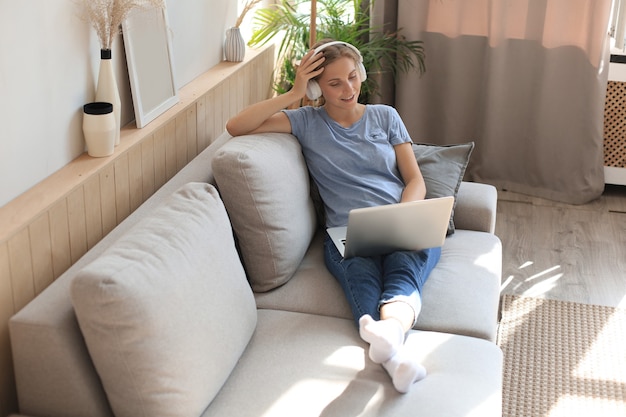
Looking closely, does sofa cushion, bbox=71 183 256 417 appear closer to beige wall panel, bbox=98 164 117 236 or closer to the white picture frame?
beige wall panel, bbox=98 164 117 236

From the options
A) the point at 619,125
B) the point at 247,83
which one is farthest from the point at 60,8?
the point at 619,125

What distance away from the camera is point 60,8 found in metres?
2.17

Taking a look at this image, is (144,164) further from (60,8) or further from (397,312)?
(397,312)

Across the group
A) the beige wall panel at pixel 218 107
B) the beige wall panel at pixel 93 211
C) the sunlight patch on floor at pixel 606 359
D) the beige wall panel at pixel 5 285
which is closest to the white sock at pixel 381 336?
the beige wall panel at pixel 93 211

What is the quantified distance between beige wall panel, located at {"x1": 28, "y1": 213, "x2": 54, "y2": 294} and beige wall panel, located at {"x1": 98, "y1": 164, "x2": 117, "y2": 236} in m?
0.28

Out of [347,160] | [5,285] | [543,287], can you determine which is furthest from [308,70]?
[543,287]

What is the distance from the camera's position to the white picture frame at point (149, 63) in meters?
2.58

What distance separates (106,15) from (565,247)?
240 cm

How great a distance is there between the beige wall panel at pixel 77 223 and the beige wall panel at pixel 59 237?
0.8 inches

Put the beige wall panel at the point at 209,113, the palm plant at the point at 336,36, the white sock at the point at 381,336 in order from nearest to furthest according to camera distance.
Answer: the white sock at the point at 381,336
the beige wall panel at the point at 209,113
the palm plant at the point at 336,36

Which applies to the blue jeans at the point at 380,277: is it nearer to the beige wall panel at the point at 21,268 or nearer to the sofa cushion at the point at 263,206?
the sofa cushion at the point at 263,206

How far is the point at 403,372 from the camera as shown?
6.50ft

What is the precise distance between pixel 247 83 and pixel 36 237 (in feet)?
5.79

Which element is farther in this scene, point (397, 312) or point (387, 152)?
point (387, 152)
